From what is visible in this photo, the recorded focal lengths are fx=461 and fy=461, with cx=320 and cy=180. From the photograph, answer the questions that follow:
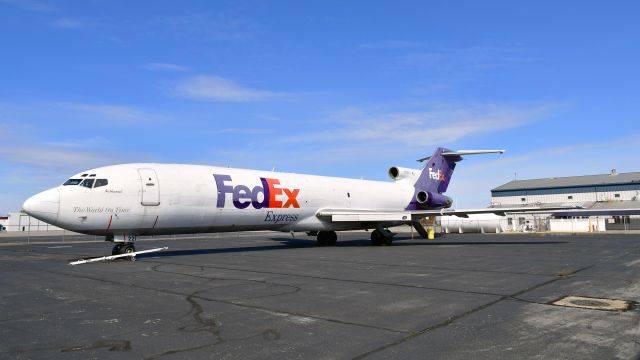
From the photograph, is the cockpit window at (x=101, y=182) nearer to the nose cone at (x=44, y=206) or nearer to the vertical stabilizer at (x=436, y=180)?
the nose cone at (x=44, y=206)

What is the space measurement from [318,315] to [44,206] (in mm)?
12226

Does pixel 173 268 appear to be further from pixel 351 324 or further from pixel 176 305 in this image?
pixel 351 324

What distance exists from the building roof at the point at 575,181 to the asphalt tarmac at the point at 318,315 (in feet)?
251

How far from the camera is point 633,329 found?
235 inches

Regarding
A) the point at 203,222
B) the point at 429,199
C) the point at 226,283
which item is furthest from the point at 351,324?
the point at 429,199

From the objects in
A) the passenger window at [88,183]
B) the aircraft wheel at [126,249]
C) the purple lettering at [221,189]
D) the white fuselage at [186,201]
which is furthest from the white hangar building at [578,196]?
the passenger window at [88,183]

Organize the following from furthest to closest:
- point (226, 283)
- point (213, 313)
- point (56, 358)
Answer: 1. point (226, 283)
2. point (213, 313)
3. point (56, 358)

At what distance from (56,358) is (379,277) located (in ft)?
25.4

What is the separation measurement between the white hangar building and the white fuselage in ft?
136

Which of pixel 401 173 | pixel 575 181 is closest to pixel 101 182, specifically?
pixel 401 173

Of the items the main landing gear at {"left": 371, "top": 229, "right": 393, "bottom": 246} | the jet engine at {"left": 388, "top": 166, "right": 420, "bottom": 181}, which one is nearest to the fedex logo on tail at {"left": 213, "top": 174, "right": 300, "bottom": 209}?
the main landing gear at {"left": 371, "top": 229, "right": 393, "bottom": 246}

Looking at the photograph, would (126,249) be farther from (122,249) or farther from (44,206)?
(44,206)

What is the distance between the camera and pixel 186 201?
721 inches

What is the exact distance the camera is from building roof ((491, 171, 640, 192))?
77.1 m
